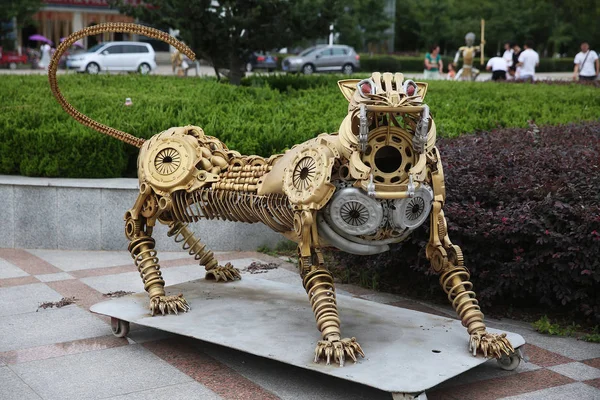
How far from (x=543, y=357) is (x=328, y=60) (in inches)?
1282

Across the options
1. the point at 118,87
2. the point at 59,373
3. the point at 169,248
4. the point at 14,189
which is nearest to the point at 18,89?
the point at 118,87

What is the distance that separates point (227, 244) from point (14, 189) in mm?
2095

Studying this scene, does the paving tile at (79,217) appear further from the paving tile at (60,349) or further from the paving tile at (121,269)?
the paving tile at (60,349)

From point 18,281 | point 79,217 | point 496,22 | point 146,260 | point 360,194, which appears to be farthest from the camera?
point 496,22

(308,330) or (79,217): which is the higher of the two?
(79,217)

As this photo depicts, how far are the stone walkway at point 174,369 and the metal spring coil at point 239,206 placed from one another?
81 cm

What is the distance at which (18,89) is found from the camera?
10.7 metres

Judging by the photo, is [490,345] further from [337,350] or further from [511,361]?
[337,350]

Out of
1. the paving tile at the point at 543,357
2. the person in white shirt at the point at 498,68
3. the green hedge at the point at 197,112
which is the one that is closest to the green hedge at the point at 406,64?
the person in white shirt at the point at 498,68

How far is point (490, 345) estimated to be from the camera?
14.1ft

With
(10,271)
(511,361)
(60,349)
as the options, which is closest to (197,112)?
(10,271)

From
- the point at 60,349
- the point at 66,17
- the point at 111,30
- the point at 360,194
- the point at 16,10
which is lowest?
the point at 60,349

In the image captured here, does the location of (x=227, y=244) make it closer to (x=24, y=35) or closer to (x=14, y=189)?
(x=14, y=189)

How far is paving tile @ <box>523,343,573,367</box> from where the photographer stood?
4.81 metres
